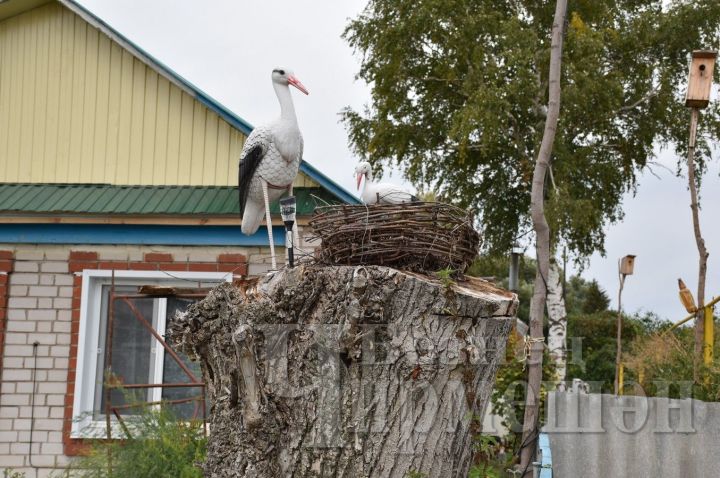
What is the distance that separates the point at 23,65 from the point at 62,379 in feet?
11.7

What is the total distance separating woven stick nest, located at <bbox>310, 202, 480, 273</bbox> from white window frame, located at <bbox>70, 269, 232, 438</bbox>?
15.2ft

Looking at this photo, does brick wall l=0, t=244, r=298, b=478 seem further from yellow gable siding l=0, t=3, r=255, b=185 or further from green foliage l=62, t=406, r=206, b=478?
green foliage l=62, t=406, r=206, b=478

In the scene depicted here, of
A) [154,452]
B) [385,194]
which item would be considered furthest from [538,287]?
[154,452]

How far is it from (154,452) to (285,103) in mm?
2750

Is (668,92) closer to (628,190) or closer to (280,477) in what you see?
(628,190)

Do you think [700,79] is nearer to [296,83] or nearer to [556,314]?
[296,83]

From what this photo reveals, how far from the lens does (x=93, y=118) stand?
956cm

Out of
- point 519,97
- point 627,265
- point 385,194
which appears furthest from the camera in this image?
point 519,97

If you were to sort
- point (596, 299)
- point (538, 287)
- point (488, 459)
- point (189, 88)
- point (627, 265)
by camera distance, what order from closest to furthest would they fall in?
1. point (538, 287)
2. point (488, 459)
3. point (189, 88)
4. point (627, 265)
5. point (596, 299)

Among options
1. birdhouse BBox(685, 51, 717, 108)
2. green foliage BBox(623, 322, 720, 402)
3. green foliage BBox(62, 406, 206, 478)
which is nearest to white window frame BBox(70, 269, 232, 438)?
green foliage BBox(62, 406, 206, 478)

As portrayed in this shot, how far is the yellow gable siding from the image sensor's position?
9352mm

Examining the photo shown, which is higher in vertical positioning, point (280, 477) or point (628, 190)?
point (628, 190)

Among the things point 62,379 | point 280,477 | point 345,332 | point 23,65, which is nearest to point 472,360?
point 345,332

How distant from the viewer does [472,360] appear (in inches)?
154
